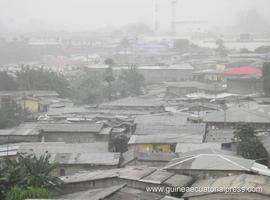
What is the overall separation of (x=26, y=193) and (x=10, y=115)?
20.3 feet

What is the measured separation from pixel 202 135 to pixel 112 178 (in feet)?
9.93

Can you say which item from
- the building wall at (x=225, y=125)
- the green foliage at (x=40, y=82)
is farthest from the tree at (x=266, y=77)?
the green foliage at (x=40, y=82)

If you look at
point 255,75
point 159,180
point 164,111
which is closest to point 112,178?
point 159,180

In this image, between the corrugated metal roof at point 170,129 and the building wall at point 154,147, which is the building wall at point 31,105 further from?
the building wall at point 154,147

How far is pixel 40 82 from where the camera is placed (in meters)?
16.5

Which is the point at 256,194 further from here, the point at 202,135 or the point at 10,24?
the point at 10,24

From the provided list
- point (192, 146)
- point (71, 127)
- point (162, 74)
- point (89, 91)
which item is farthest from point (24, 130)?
point (162, 74)

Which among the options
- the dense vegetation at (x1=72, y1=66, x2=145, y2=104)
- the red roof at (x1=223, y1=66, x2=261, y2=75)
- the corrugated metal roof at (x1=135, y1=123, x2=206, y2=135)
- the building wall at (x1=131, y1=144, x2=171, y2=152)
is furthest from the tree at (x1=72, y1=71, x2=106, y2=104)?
the building wall at (x1=131, y1=144, x2=171, y2=152)

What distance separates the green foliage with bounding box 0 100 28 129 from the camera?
11.7 meters

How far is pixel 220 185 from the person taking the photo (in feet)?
20.0

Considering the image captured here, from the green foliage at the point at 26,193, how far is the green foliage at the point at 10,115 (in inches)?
227

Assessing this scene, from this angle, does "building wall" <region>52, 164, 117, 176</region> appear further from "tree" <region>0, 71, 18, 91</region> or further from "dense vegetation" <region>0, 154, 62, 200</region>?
"tree" <region>0, 71, 18, 91</region>

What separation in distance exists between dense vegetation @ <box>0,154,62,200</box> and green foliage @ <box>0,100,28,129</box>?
4.97 meters

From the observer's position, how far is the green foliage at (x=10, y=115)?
11.7 m
